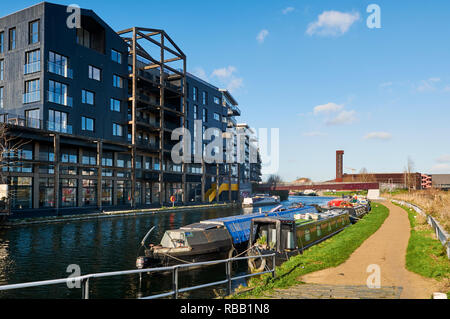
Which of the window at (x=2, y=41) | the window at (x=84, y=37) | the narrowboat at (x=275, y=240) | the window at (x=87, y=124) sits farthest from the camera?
the window at (x=84, y=37)

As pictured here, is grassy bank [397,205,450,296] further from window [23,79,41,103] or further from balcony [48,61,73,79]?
balcony [48,61,73,79]

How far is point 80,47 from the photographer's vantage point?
48562 millimetres

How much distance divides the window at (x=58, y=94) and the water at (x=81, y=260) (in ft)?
59.5

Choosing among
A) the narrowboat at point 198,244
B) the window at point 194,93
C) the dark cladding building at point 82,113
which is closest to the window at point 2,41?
the dark cladding building at point 82,113

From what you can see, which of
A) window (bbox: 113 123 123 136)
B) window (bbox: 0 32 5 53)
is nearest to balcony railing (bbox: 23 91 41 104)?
window (bbox: 0 32 5 53)

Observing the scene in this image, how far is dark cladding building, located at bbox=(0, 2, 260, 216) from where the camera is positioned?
4266 cm

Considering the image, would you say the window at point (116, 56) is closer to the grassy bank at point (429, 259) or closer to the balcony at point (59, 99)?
the balcony at point (59, 99)

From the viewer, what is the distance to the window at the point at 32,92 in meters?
43.6

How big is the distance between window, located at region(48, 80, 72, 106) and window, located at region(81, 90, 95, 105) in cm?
234

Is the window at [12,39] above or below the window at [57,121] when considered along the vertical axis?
above

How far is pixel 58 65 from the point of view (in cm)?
4553

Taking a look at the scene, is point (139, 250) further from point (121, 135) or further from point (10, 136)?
point (121, 135)

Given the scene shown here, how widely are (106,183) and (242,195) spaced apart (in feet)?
133
